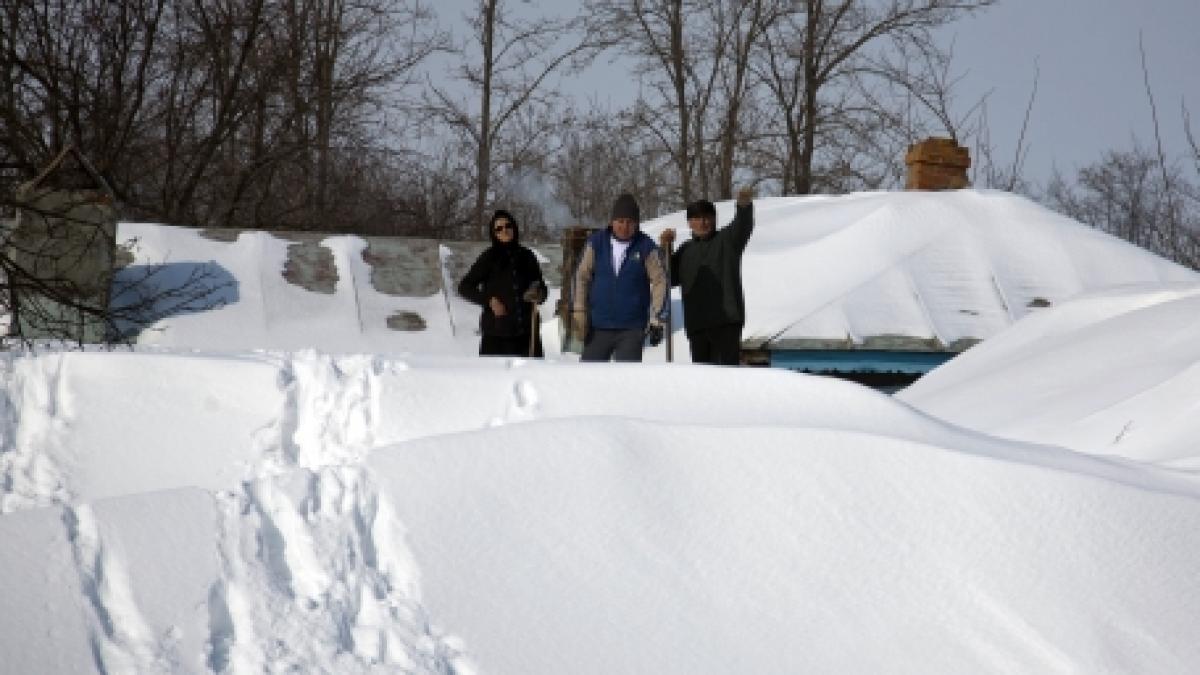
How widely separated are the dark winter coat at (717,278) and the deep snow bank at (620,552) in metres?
2.90

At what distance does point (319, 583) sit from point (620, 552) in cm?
72

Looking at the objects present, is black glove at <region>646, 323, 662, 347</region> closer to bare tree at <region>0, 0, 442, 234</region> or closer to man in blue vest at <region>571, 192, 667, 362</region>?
man in blue vest at <region>571, 192, 667, 362</region>

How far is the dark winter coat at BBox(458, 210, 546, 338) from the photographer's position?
24.3 ft

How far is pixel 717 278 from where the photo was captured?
23.5 ft

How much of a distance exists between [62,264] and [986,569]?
8.62 meters

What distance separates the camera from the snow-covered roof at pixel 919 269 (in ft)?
34.1

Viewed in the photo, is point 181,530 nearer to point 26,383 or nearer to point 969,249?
point 26,383

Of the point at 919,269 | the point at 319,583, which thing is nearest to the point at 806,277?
the point at 919,269

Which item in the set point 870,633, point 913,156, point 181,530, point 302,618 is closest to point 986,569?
point 870,633

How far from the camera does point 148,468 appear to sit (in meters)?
4.20

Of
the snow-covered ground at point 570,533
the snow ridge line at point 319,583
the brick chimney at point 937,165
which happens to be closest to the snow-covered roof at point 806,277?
the brick chimney at point 937,165

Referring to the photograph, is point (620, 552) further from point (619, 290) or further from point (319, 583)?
point (619, 290)

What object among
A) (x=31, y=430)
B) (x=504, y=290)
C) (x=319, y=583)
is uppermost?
(x=504, y=290)

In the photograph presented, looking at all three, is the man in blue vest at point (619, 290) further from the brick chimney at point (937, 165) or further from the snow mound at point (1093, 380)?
the brick chimney at point (937, 165)
